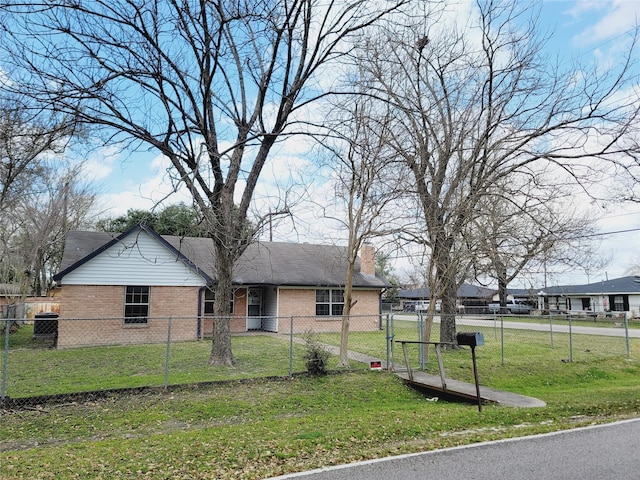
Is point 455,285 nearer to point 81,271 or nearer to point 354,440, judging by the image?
point 354,440

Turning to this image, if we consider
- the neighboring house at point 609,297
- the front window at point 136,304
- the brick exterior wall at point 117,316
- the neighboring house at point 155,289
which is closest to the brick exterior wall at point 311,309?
the neighboring house at point 155,289

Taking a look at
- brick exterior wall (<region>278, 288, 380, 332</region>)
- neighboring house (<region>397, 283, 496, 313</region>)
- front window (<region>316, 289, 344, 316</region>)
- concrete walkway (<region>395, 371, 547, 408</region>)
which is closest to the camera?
concrete walkway (<region>395, 371, 547, 408</region>)

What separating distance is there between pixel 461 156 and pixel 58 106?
10291mm

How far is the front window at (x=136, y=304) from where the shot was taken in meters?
17.5

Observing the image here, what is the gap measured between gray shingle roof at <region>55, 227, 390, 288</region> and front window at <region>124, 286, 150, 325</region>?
2521 mm

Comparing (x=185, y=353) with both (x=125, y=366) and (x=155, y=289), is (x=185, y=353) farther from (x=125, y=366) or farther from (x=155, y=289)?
(x=155, y=289)

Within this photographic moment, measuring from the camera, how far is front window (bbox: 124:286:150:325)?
17500 mm

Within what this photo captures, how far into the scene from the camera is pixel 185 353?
1448cm

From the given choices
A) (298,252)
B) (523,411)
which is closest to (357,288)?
(298,252)

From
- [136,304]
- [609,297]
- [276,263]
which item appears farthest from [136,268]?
[609,297]

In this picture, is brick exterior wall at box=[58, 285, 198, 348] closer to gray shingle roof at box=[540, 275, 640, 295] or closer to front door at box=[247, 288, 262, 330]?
front door at box=[247, 288, 262, 330]

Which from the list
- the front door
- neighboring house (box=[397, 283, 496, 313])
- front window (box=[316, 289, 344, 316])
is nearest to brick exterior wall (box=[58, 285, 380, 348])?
the front door

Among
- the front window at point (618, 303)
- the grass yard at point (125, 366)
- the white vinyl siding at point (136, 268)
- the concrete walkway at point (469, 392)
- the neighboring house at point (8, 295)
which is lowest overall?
the concrete walkway at point (469, 392)

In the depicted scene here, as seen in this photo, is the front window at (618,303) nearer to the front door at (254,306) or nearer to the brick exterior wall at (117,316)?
the brick exterior wall at (117,316)
